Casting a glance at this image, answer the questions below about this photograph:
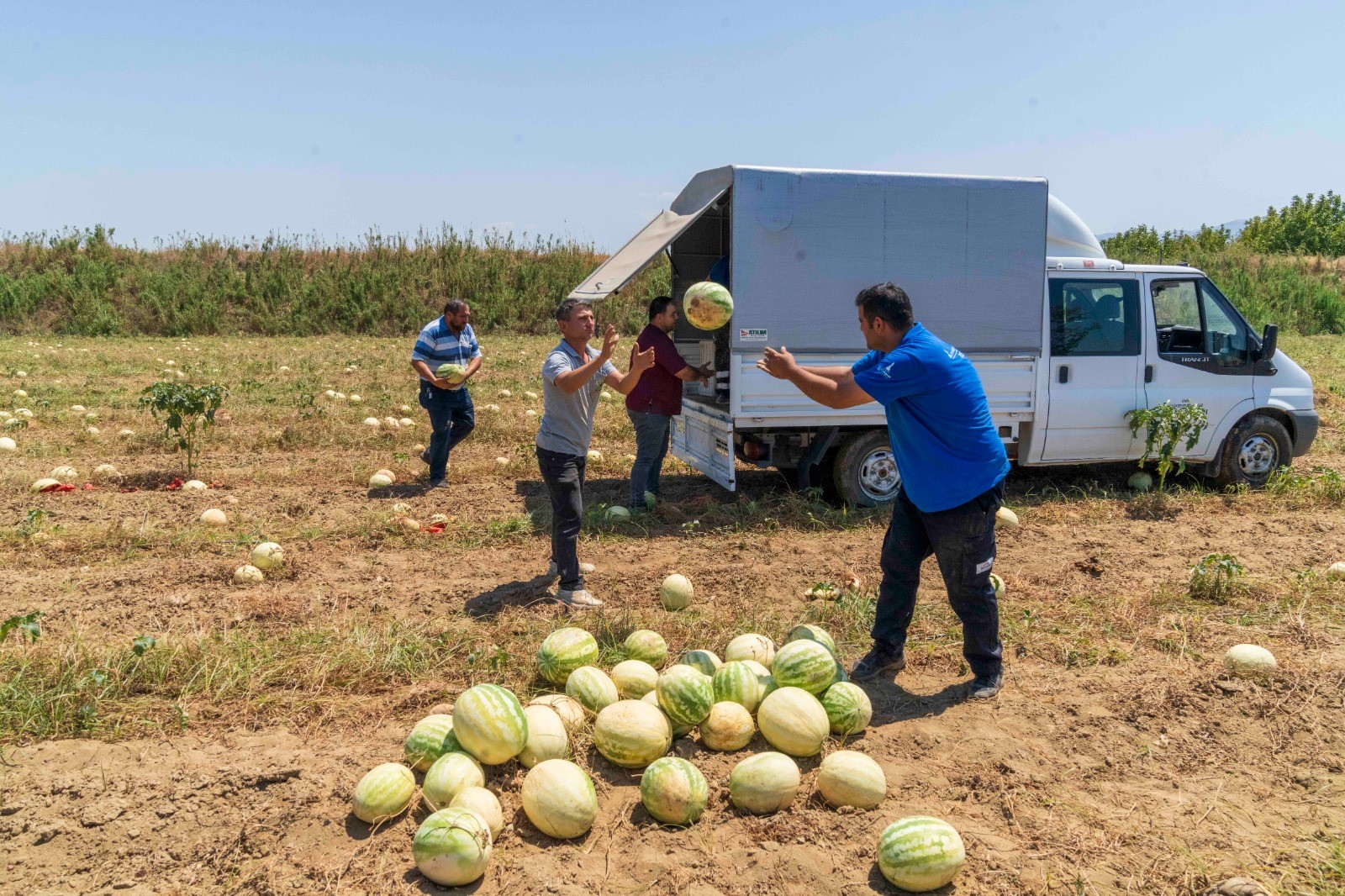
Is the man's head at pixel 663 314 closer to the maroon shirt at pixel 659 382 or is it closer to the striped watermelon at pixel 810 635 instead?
the maroon shirt at pixel 659 382

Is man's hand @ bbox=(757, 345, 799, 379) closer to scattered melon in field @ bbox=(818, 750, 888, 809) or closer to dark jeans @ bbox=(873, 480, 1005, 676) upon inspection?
dark jeans @ bbox=(873, 480, 1005, 676)

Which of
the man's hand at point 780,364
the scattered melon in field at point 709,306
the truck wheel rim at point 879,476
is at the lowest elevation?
the truck wheel rim at point 879,476

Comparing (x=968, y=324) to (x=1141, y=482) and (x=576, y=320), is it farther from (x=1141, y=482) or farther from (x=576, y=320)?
(x=576, y=320)

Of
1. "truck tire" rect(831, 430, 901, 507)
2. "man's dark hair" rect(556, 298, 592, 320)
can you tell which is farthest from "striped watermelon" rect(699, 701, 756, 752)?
"truck tire" rect(831, 430, 901, 507)

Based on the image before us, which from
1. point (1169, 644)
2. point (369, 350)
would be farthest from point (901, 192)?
point (369, 350)

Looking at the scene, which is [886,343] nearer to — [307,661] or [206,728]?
[307,661]

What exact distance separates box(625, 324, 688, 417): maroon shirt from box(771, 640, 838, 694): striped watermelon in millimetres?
4220

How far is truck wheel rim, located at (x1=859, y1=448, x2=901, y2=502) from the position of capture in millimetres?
8781

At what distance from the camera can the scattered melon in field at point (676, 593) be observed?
6.12 meters

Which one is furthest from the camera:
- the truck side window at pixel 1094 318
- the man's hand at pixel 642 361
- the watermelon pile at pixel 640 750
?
the truck side window at pixel 1094 318

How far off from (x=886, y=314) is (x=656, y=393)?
3.92 metres

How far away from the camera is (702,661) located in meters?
4.71

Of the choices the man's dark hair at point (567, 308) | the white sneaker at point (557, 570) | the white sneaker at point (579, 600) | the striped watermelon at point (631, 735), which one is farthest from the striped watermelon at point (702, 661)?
the man's dark hair at point (567, 308)

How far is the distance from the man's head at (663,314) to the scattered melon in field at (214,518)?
4287mm
